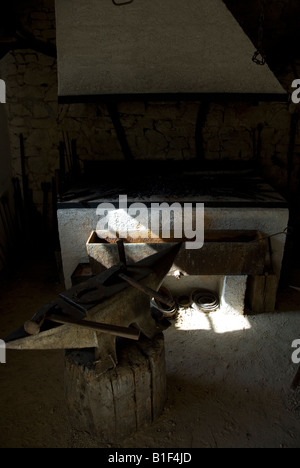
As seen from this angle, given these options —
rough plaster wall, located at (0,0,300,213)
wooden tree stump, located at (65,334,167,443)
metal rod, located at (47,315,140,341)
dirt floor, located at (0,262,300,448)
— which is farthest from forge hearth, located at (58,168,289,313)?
metal rod, located at (47,315,140,341)

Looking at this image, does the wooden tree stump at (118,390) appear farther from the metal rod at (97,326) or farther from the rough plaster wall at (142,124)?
the rough plaster wall at (142,124)

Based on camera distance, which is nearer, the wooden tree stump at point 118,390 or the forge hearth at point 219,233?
the wooden tree stump at point 118,390

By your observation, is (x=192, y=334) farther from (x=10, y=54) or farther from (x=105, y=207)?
(x=10, y=54)

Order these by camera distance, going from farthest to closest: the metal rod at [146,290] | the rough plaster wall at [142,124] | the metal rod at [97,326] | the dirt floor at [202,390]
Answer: the rough plaster wall at [142,124]
the dirt floor at [202,390]
the metal rod at [146,290]
the metal rod at [97,326]

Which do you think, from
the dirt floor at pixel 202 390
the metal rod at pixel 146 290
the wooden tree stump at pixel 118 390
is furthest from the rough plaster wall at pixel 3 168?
the metal rod at pixel 146 290

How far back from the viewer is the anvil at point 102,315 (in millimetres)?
2195

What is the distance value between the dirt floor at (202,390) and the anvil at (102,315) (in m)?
0.76

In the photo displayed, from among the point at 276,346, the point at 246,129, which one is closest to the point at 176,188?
the point at 246,129

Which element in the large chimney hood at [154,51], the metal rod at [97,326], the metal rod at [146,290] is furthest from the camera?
the large chimney hood at [154,51]

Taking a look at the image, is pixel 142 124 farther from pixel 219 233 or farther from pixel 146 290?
pixel 146 290

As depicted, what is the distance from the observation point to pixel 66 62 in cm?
428

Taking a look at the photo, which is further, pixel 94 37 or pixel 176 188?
pixel 176 188
